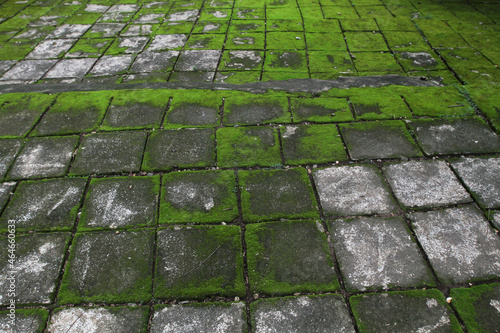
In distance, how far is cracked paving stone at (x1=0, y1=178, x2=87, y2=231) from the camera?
2.51m

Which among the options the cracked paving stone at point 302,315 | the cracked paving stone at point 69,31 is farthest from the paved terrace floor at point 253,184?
the cracked paving stone at point 69,31

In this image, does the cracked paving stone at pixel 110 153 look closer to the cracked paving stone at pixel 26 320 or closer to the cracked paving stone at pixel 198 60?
the cracked paving stone at pixel 26 320

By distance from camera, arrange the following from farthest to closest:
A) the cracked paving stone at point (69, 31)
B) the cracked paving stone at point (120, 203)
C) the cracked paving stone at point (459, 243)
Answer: the cracked paving stone at point (69, 31)
the cracked paving stone at point (120, 203)
the cracked paving stone at point (459, 243)

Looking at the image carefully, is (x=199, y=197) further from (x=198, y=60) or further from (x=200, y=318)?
(x=198, y=60)

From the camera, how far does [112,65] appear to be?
458 cm

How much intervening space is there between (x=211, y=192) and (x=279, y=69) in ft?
8.09

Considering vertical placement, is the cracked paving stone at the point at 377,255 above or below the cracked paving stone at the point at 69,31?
below

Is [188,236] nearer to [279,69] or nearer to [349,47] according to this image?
[279,69]

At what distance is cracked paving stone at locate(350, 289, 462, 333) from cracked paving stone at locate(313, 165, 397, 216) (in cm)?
70

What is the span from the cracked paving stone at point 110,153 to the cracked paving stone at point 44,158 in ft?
0.40

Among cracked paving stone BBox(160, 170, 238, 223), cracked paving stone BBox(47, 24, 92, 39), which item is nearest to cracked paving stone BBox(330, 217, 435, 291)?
cracked paving stone BBox(160, 170, 238, 223)

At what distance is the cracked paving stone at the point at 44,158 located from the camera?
2928mm

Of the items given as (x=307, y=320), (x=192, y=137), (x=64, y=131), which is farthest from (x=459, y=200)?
(x=64, y=131)

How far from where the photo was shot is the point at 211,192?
2.70 m
